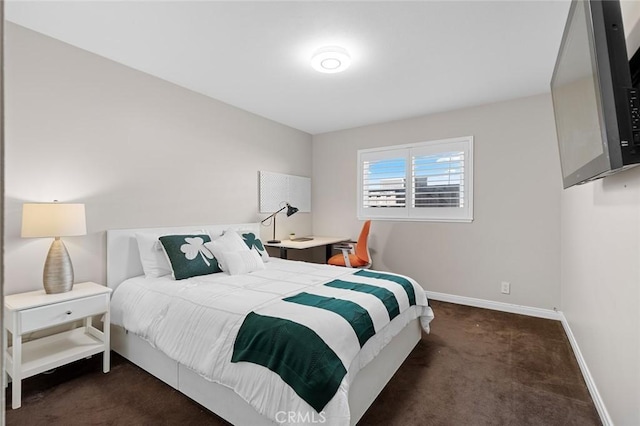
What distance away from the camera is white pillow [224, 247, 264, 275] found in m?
2.62

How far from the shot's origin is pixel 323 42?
232 cm

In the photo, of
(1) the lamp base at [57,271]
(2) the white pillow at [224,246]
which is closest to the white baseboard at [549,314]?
(2) the white pillow at [224,246]

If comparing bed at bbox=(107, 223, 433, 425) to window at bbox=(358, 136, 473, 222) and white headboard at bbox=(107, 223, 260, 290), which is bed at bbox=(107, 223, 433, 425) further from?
window at bbox=(358, 136, 473, 222)

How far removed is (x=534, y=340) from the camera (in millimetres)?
2758

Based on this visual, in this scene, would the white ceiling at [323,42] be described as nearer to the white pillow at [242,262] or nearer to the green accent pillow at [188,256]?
the green accent pillow at [188,256]

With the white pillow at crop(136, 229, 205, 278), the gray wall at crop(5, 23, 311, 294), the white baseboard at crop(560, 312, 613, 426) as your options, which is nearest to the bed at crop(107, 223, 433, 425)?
the white pillow at crop(136, 229, 205, 278)

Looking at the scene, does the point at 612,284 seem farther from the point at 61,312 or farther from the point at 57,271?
the point at 57,271

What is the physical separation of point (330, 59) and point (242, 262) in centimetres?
187

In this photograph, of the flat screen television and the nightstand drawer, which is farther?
the nightstand drawer

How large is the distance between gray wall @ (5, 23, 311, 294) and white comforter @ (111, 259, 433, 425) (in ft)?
2.13

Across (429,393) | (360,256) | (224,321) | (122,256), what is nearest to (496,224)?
(360,256)

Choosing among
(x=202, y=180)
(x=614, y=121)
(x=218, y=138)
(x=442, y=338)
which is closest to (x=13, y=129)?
(x=202, y=180)

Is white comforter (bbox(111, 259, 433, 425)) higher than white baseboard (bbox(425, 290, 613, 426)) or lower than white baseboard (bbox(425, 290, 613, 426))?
higher

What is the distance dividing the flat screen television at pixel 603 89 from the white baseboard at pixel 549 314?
1.38 metres
